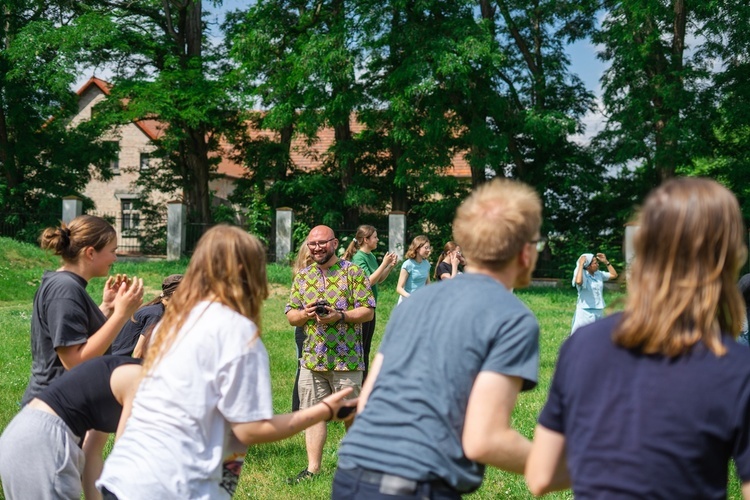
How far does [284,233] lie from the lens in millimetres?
30812

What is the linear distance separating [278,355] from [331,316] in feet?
20.3

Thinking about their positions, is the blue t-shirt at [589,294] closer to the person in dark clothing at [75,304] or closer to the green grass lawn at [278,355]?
the green grass lawn at [278,355]

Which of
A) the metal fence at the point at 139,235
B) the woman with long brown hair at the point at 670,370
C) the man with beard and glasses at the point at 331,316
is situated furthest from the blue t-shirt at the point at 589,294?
the metal fence at the point at 139,235

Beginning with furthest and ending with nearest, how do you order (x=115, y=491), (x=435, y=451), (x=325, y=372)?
1. (x=325, y=372)
2. (x=115, y=491)
3. (x=435, y=451)

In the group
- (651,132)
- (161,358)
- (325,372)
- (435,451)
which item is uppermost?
(651,132)

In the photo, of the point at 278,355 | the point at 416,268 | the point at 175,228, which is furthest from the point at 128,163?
the point at 416,268

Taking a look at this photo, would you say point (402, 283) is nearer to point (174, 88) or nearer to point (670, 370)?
point (670, 370)

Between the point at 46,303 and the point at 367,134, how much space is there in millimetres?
30637

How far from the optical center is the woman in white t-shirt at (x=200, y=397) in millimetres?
2904

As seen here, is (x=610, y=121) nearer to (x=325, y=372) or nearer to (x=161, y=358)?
(x=325, y=372)

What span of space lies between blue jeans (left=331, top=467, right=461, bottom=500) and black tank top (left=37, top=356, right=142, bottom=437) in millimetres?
1312

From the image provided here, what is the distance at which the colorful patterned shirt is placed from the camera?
7.00 meters

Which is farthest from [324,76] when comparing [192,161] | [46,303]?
[46,303]

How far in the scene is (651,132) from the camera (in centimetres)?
2975
